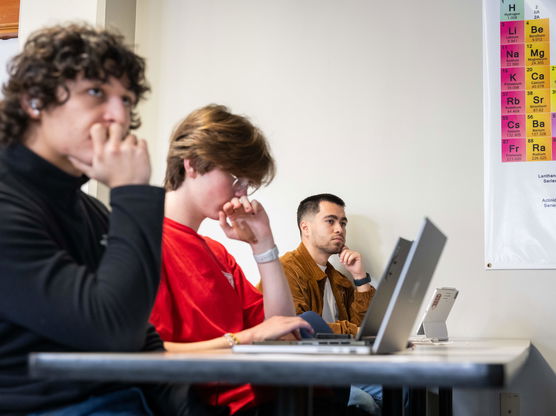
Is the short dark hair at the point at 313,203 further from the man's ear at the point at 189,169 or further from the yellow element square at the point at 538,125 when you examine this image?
the man's ear at the point at 189,169

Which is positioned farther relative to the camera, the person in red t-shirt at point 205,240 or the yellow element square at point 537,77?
the yellow element square at point 537,77

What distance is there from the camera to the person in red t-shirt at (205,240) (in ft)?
5.95

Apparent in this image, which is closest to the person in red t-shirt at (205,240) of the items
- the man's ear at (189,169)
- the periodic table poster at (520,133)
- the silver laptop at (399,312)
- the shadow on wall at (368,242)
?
the man's ear at (189,169)

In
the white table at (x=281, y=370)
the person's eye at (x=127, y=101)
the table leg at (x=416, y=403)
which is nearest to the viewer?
the white table at (x=281, y=370)

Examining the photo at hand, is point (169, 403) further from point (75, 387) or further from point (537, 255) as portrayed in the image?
point (537, 255)

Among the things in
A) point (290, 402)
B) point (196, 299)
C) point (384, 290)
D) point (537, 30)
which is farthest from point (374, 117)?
point (290, 402)

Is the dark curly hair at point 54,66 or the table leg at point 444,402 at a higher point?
the dark curly hair at point 54,66

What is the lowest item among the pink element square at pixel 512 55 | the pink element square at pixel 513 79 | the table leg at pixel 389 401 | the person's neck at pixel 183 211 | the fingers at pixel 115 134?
the table leg at pixel 389 401

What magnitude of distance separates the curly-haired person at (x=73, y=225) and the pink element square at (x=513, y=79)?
9.13ft

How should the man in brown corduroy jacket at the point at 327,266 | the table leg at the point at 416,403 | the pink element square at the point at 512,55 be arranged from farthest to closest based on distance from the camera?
the pink element square at the point at 512,55
the man in brown corduroy jacket at the point at 327,266
the table leg at the point at 416,403

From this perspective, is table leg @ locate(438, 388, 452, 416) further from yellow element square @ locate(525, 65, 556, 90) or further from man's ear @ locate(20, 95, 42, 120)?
yellow element square @ locate(525, 65, 556, 90)

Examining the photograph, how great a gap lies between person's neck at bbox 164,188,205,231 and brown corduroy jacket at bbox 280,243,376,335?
1623mm

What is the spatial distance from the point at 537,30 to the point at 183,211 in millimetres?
2560

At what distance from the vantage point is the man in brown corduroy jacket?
377 cm
